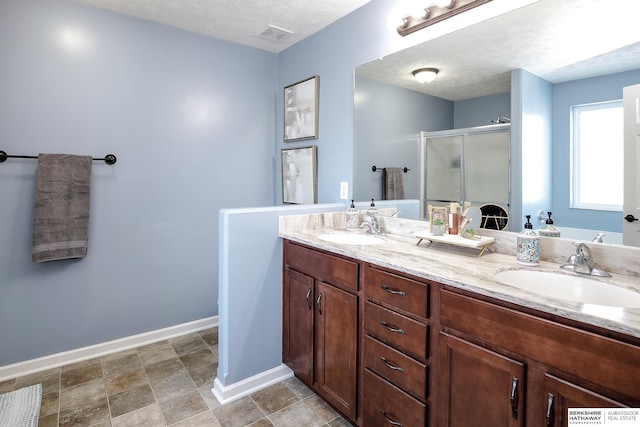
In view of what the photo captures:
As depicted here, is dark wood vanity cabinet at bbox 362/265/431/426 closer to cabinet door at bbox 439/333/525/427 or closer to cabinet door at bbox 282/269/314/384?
cabinet door at bbox 439/333/525/427

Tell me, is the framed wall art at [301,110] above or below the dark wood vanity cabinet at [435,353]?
above

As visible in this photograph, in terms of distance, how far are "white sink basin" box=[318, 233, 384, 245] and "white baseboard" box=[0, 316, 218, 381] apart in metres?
1.52

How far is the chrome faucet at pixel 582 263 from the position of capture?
127 cm

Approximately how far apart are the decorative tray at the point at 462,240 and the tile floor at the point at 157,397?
1036 mm

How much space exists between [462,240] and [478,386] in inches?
27.0

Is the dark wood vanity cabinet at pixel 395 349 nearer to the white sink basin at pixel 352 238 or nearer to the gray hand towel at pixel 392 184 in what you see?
the white sink basin at pixel 352 238

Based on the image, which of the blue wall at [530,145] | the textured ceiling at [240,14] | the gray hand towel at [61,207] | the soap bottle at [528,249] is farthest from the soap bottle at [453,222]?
the gray hand towel at [61,207]

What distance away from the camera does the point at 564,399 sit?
0.95m

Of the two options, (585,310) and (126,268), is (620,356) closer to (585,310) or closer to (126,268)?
(585,310)

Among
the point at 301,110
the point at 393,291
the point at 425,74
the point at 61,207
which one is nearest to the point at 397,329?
the point at 393,291

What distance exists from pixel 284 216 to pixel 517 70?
1414mm

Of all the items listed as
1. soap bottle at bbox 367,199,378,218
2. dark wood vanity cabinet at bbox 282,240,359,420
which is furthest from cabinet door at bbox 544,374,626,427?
soap bottle at bbox 367,199,378,218

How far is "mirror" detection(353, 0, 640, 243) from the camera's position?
1329 mm

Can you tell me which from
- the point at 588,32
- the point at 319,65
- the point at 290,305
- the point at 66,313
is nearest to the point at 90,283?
the point at 66,313
